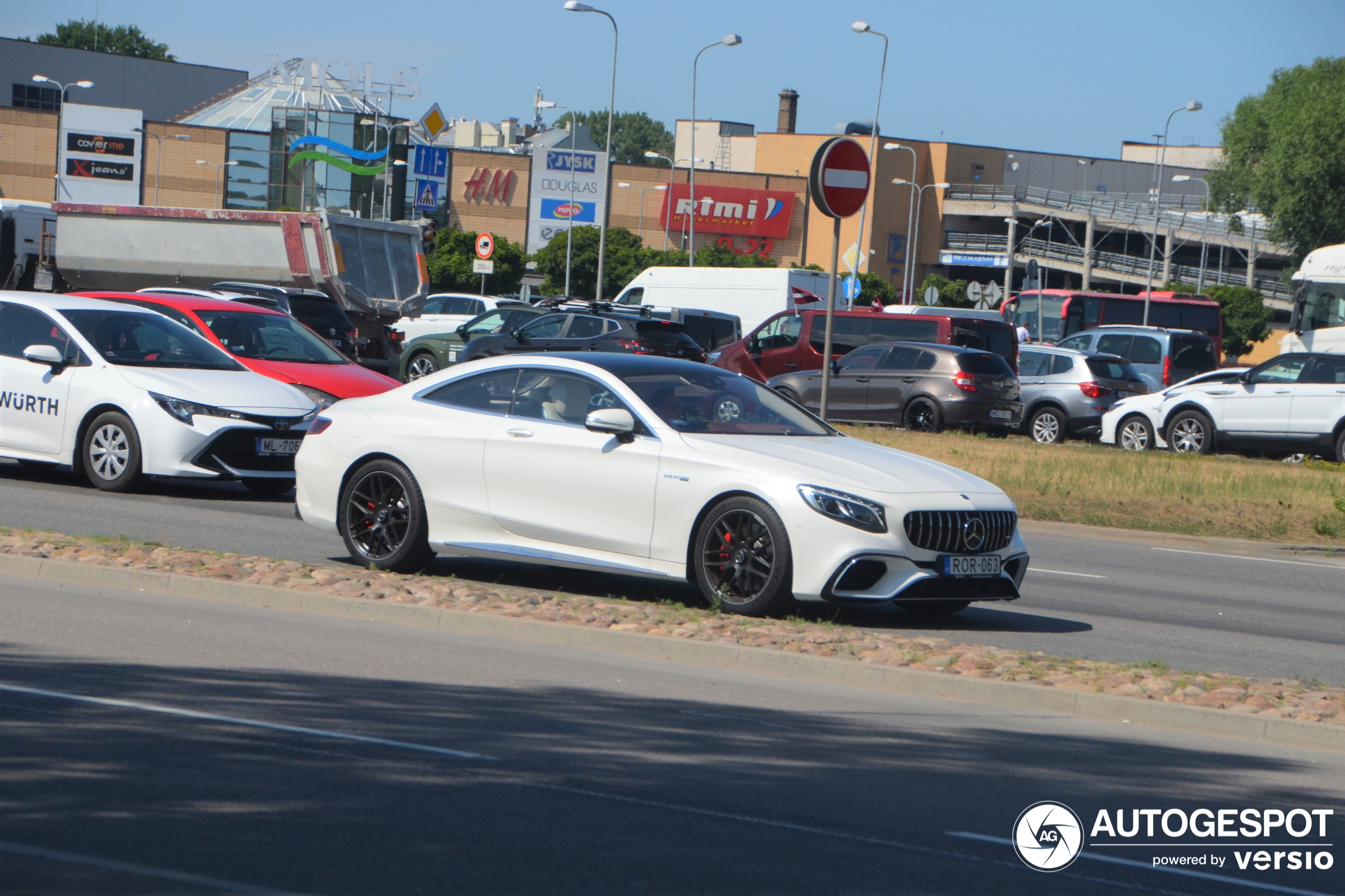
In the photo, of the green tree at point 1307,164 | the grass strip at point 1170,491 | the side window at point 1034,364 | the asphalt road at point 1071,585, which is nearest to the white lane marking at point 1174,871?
the asphalt road at point 1071,585

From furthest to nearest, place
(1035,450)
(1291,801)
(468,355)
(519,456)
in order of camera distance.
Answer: (468,355) → (1035,450) → (519,456) → (1291,801)

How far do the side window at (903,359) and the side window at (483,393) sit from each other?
52.6 feet

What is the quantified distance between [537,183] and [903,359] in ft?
233

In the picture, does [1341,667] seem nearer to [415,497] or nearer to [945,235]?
[415,497]

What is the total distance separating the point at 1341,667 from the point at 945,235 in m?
93.6

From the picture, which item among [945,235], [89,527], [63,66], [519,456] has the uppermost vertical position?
[63,66]

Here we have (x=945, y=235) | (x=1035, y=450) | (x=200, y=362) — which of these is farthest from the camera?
(x=945, y=235)

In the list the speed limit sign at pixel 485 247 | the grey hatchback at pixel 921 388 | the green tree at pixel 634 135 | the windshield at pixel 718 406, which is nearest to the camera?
the windshield at pixel 718 406

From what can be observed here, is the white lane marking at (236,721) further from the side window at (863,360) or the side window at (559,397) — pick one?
the side window at (863,360)

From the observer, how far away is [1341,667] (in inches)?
350

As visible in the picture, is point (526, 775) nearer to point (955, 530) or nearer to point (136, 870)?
point (136, 870)

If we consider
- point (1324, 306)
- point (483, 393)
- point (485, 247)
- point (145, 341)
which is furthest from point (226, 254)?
point (1324, 306)

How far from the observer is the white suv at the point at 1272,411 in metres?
21.8

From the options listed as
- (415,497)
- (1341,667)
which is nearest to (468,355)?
(415,497)
